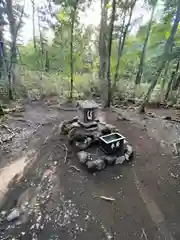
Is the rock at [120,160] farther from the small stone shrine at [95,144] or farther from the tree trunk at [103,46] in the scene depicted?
the tree trunk at [103,46]

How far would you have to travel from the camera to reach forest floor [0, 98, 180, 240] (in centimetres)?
201

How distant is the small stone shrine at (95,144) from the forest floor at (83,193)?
18cm

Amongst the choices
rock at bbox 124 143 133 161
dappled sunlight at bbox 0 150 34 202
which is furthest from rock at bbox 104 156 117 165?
dappled sunlight at bbox 0 150 34 202

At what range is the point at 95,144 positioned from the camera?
3.67 metres

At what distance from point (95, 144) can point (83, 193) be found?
132cm

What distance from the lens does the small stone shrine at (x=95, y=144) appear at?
316 cm

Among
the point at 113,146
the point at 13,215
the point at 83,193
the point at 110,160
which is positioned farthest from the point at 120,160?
the point at 13,215

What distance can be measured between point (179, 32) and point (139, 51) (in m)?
2.24

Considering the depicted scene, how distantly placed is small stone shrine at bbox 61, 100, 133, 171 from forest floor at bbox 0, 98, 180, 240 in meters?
0.18

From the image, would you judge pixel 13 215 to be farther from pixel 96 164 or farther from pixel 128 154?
pixel 128 154

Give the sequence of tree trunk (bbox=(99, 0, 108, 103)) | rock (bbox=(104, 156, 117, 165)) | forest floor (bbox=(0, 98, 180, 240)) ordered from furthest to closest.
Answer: tree trunk (bbox=(99, 0, 108, 103)) < rock (bbox=(104, 156, 117, 165)) < forest floor (bbox=(0, 98, 180, 240))

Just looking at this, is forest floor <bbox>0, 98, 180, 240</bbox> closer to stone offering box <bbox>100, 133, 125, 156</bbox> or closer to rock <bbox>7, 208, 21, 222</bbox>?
rock <bbox>7, 208, 21, 222</bbox>

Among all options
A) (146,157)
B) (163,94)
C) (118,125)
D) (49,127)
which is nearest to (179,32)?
(163,94)

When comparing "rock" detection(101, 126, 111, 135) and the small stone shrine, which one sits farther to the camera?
"rock" detection(101, 126, 111, 135)
